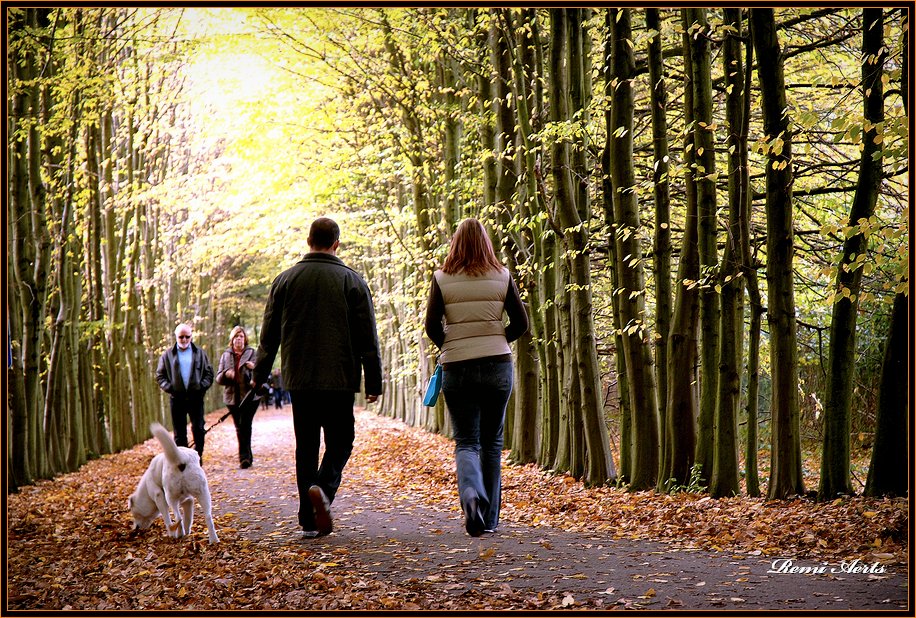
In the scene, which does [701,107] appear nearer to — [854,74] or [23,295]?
[854,74]

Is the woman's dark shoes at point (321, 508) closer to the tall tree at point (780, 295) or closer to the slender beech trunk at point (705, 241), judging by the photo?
the tall tree at point (780, 295)

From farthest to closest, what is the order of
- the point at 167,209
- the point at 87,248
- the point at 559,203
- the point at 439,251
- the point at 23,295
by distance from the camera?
the point at 167,209 → the point at 87,248 → the point at 439,251 → the point at 23,295 → the point at 559,203

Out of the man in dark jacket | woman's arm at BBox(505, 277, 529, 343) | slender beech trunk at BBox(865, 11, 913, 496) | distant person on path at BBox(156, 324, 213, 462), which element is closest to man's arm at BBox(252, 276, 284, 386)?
the man in dark jacket

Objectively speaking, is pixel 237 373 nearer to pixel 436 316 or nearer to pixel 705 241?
pixel 705 241

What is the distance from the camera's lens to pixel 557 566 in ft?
18.3

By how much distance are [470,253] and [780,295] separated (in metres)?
3.17

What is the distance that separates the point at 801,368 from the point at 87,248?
14021 millimetres

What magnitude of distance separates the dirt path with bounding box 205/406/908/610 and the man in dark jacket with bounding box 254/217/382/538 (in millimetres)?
562

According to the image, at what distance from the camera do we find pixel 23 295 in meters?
11.9

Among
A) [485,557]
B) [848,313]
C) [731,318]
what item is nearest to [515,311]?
[485,557]

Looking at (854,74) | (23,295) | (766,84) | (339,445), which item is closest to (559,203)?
(766,84)

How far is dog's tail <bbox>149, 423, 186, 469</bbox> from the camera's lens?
6262 mm

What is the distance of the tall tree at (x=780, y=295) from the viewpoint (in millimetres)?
7809

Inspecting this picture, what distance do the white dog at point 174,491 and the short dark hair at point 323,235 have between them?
179 centimetres
